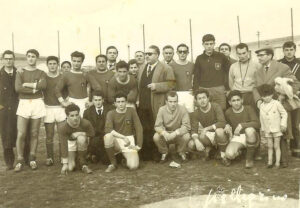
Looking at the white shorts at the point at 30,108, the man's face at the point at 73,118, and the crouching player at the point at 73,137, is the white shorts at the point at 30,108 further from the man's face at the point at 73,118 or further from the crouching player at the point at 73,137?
the man's face at the point at 73,118

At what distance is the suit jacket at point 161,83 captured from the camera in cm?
648

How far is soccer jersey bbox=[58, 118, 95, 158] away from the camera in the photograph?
599 centimetres

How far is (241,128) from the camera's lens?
5941 mm

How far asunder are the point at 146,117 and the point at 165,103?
41 cm

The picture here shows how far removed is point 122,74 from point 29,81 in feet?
4.89

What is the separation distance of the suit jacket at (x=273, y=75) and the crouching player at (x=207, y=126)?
68 centimetres

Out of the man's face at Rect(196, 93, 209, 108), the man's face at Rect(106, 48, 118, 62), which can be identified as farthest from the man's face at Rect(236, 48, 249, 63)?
the man's face at Rect(106, 48, 118, 62)

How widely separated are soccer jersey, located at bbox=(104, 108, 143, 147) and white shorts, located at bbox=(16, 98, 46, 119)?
1.12 metres

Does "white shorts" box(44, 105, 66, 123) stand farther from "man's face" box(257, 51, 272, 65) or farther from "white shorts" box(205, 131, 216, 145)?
→ "man's face" box(257, 51, 272, 65)

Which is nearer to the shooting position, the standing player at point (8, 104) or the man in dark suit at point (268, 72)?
the man in dark suit at point (268, 72)

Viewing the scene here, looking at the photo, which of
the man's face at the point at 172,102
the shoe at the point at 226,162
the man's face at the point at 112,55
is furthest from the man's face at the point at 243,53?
the man's face at the point at 112,55

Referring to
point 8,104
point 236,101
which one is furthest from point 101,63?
point 236,101

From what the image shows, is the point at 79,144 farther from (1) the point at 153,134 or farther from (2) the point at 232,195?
(2) the point at 232,195

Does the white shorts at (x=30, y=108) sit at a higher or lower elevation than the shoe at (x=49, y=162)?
higher
